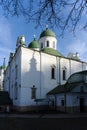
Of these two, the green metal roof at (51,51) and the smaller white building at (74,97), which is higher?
the green metal roof at (51,51)

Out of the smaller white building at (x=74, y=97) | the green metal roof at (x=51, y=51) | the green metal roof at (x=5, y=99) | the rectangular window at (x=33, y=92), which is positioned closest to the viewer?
the smaller white building at (x=74, y=97)

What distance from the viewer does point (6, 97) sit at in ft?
147

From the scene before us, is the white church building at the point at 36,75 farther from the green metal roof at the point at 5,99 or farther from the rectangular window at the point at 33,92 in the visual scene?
the green metal roof at the point at 5,99

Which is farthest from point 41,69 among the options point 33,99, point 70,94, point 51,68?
point 70,94

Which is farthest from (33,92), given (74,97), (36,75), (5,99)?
(5,99)

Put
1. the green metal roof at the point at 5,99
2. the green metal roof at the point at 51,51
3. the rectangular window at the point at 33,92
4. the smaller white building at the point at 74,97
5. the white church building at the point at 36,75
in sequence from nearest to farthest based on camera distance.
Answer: the smaller white building at the point at 74,97, the white church building at the point at 36,75, the rectangular window at the point at 33,92, the green metal roof at the point at 5,99, the green metal roof at the point at 51,51

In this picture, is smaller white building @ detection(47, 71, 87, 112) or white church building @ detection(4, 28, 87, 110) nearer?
smaller white building @ detection(47, 71, 87, 112)

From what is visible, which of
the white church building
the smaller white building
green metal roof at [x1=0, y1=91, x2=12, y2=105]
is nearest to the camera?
the smaller white building

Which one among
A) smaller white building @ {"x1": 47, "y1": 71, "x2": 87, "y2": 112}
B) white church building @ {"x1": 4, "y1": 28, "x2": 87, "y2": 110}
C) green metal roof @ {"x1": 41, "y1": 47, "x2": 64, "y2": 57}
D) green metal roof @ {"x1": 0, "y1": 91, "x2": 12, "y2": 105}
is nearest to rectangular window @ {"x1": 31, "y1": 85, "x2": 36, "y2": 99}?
white church building @ {"x1": 4, "y1": 28, "x2": 87, "y2": 110}

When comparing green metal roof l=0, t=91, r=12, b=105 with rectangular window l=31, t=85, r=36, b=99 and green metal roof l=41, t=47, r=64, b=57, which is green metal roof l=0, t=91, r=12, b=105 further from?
green metal roof l=41, t=47, r=64, b=57

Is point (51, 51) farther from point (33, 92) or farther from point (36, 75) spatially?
point (33, 92)

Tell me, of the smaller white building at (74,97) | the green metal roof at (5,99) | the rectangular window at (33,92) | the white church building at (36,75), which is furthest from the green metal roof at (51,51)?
the green metal roof at (5,99)

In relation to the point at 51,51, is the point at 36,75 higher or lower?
lower

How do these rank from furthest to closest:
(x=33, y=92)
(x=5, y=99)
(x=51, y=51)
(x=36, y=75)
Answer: (x=51, y=51) < (x=5, y=99) < (x=36, y=75) < (x=33, y=92)
